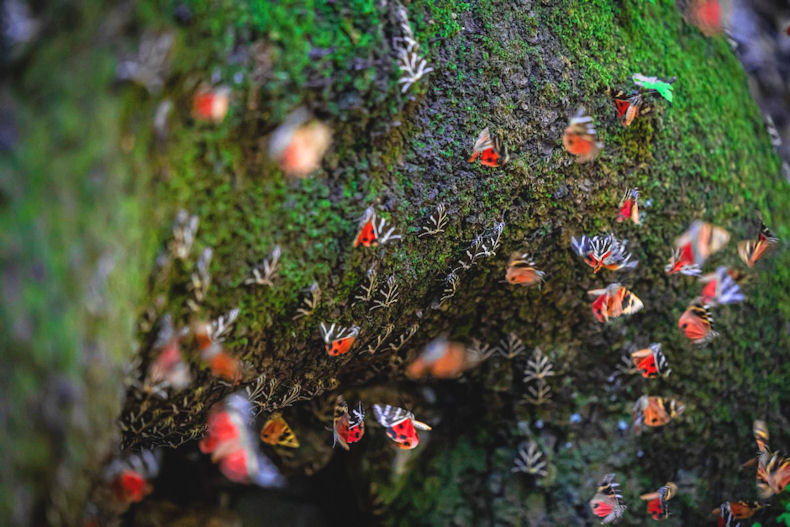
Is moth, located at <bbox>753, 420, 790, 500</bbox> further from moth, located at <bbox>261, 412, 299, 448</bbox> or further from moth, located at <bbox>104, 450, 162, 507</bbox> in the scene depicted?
moth, located at <bbox>104, 450, 162, 507</bbox>

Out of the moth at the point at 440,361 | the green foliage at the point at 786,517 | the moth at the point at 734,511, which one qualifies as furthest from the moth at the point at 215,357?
the green foliage at the point at 786,517

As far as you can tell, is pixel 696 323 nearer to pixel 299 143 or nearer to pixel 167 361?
pixel 299 143

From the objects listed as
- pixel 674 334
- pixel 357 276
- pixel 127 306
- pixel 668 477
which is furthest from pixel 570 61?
pixel 668 477

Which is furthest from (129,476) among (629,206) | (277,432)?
(629,206)

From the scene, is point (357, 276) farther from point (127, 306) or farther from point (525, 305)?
point (525, 305)

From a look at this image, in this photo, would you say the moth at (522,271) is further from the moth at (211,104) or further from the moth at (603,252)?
the moth at (211,104)

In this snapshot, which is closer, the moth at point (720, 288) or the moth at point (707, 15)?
the moth at point (720, 288)
